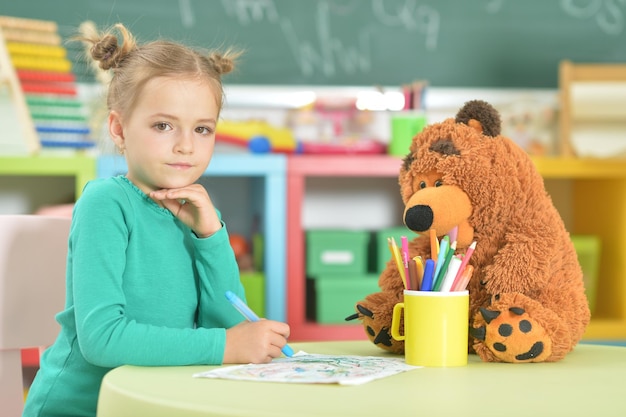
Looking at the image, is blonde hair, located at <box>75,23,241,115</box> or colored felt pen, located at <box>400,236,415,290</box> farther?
blonde hair, located at <box>75,23,241,115</box>

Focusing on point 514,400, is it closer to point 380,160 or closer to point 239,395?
point 239,395

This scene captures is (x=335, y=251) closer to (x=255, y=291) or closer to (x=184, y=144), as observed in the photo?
(x=255, y=291)

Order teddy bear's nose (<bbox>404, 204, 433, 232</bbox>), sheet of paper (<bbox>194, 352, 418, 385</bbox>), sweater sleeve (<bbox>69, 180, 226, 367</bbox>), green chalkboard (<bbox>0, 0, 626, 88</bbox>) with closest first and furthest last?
sheet of paper (<bbox>194, 352, 418, 385</bbox>) < sweater sleeve (<bbox>69, 180, 226, 367</bbox>) < teddy bear's nose (<bbox>404, 204, 433, 232</bbox>) < green chalkboard (<bbox>0, 0, 626, 88</bbox>)

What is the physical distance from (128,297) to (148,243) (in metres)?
0.07

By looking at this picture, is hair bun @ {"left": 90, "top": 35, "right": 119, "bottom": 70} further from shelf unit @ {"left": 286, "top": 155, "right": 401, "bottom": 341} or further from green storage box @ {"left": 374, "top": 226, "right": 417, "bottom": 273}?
green storage box @ {"left": 374, "top": 226, "right": 417, "bottom": 273}

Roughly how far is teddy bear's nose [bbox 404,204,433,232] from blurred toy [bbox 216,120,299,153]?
152 cm

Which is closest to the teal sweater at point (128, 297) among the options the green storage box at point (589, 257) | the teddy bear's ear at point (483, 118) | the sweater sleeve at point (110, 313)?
the sweater sleeve at point (110, 313)

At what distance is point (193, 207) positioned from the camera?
109 cm

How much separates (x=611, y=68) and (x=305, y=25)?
3.12 ft

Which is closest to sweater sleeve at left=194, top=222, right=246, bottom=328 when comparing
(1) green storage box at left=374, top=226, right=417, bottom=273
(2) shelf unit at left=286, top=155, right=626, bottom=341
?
(2) shelf unit at left=286, top=155, right=626, bottom=341

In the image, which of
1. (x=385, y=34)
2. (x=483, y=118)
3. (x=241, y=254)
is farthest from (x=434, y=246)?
(x=385, y=34)

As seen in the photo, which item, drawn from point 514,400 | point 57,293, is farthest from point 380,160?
point 514,400

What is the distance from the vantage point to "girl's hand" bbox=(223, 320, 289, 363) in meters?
0.93

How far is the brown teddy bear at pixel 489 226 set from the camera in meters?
1.00
